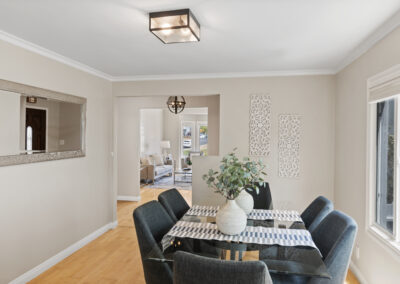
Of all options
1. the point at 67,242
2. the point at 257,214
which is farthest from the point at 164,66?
the point at 67,242

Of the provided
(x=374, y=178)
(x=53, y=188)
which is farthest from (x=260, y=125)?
(x=53, y=188)

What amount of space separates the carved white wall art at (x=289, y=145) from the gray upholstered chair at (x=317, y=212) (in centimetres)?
134

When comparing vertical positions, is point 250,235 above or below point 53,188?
below

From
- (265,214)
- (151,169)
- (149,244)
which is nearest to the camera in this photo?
(149,244)

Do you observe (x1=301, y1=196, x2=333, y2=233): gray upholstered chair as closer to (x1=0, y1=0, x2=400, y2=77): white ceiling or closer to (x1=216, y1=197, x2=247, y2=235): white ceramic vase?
(x1=216, y1=197, x2=247, y2=235): white ceramic vase

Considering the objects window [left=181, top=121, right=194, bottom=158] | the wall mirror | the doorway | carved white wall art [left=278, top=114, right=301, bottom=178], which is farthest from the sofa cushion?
the doorway

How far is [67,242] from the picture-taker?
11.8 ft

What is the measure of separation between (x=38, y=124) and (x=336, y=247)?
3005mm

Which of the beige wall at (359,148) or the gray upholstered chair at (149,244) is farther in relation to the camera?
the beige wall at (359,148)

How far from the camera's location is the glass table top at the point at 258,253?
1.65 metres

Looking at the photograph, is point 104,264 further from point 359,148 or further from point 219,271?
point 359,148

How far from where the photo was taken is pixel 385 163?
2646 mm

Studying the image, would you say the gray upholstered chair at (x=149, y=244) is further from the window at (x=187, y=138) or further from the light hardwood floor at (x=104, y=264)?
the window at (x=187, y=138)

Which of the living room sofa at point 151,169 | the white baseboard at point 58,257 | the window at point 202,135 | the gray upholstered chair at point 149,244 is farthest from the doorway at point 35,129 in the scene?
the window at point 202,135
